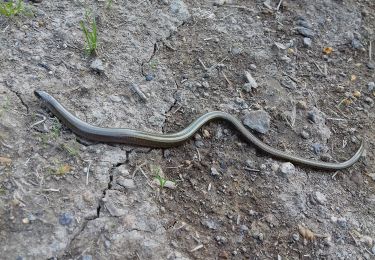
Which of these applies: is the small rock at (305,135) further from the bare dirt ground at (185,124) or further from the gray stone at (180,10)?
the gray stone at (180,10)

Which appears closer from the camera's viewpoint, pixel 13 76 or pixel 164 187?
pixel 164 187

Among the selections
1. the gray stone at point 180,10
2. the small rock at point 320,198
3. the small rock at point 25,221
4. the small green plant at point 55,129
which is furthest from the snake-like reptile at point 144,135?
the gray stone at point 180,10

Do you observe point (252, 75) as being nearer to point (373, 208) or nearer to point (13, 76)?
point (373, 208)

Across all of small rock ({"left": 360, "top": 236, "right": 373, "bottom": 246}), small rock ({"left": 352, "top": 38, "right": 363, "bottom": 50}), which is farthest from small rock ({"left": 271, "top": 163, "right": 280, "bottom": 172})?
small rock ({"left": 352, "top": 38, "right": 363, "bottom": 50})

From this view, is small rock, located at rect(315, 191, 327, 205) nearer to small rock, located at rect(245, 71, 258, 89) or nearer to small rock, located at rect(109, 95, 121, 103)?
small rock, located at rect(245, 71, 258, 89)

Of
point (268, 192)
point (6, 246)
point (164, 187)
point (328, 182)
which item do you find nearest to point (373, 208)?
point (328, 182)

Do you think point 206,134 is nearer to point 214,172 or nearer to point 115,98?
point 214,172
